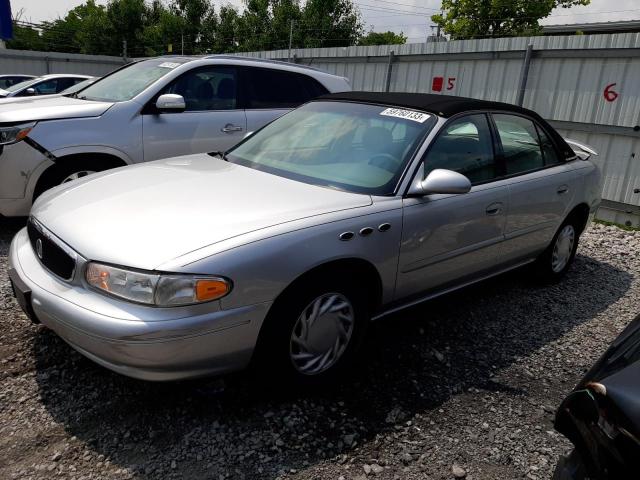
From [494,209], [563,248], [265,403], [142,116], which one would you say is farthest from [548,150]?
[142,116]

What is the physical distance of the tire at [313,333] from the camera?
2.54 metres

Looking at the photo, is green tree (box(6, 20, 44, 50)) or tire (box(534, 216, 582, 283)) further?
green tree (box(6, 20, 44, 50))

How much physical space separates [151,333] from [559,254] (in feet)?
12.4

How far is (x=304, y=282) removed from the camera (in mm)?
2588

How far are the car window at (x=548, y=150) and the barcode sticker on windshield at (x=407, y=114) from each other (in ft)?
4.81

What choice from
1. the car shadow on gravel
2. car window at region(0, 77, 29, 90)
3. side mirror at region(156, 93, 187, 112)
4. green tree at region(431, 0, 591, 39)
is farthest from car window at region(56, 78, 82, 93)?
green tree at region(431, 0, 591, 39)

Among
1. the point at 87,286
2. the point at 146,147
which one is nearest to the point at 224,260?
the point at 87,286

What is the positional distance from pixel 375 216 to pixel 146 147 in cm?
313

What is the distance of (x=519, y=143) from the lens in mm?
4105

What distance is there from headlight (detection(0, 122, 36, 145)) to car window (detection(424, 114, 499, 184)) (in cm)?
343

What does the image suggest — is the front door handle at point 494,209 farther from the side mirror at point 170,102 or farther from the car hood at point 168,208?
the side mirror at point 170,102

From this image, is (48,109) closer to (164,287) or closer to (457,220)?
(164,287)

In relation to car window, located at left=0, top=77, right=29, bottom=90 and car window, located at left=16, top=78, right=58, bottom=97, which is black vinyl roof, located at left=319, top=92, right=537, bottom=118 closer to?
car window, located at left=16, top=78, right=58, bottom=97

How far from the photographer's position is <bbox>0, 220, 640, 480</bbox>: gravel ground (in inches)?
92.5
